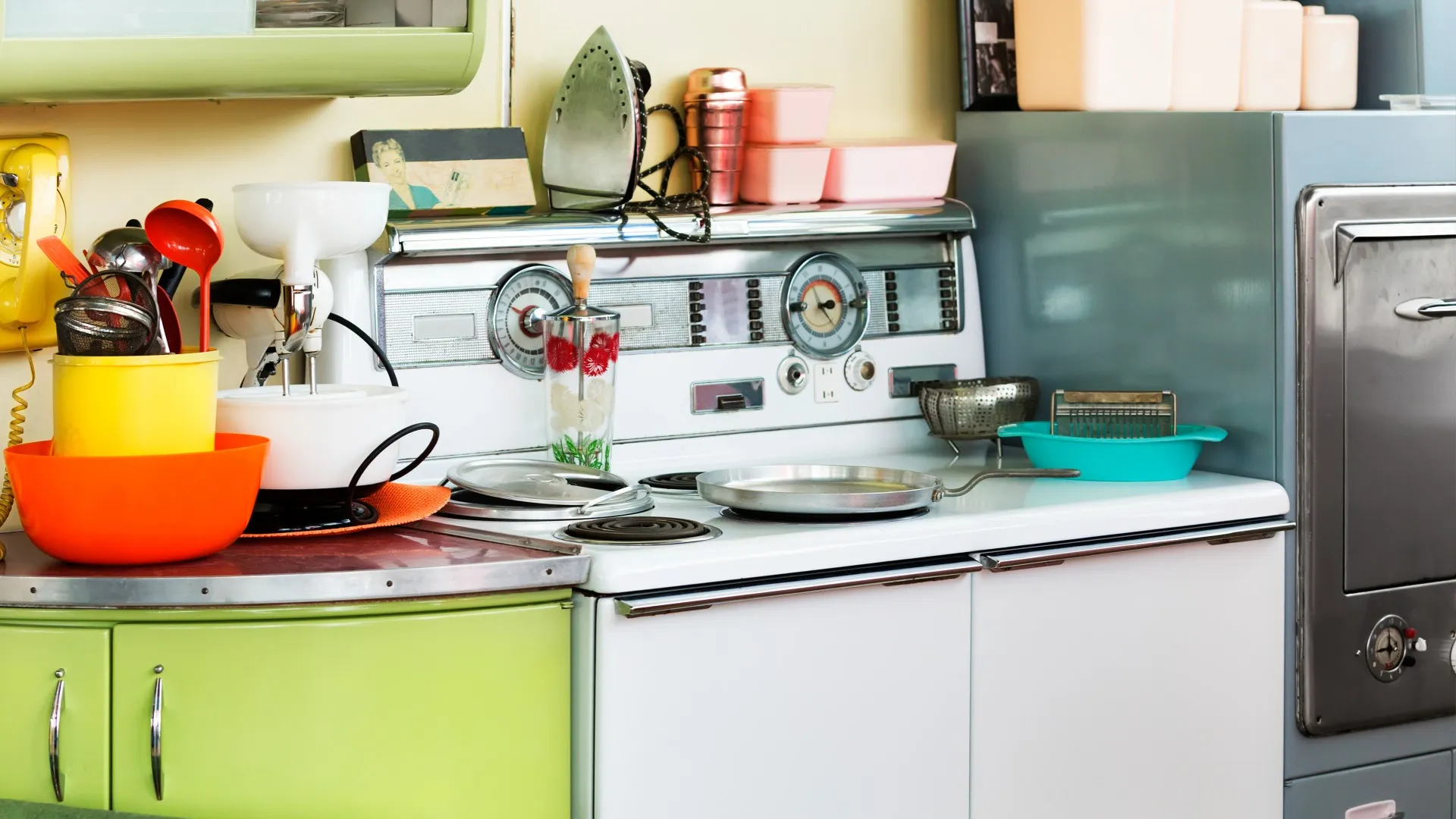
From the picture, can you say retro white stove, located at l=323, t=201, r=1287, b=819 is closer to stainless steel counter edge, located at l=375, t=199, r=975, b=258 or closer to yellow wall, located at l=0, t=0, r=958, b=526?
stainless steel counter edge, located at l=375, t=199, r=975, b=258

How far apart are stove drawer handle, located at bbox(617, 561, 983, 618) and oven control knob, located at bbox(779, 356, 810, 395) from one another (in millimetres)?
574

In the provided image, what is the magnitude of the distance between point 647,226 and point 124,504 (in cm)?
90

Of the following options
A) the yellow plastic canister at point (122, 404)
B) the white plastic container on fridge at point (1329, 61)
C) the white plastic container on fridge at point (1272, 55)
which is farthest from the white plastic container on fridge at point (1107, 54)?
the yellow plastic canister at point (122, 404)

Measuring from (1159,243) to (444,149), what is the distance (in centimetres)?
105

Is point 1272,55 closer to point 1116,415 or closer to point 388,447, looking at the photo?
point 1116,415

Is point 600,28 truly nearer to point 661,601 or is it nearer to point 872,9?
point 872,9

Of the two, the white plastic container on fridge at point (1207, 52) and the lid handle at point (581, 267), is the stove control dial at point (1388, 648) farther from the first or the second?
the lid handle at point (581, 267)

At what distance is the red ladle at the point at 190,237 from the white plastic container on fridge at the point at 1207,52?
59.2 inches

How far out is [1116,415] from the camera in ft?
7.73

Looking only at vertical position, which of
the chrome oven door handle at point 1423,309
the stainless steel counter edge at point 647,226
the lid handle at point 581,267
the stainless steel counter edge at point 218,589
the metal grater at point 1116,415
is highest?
the stainless steel counter edge at point 647,226

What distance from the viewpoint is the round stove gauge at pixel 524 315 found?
2318 millimetres

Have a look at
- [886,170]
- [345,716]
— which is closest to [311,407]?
[345,716]

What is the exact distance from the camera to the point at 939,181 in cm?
268

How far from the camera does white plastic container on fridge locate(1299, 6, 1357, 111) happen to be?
2633 mm
